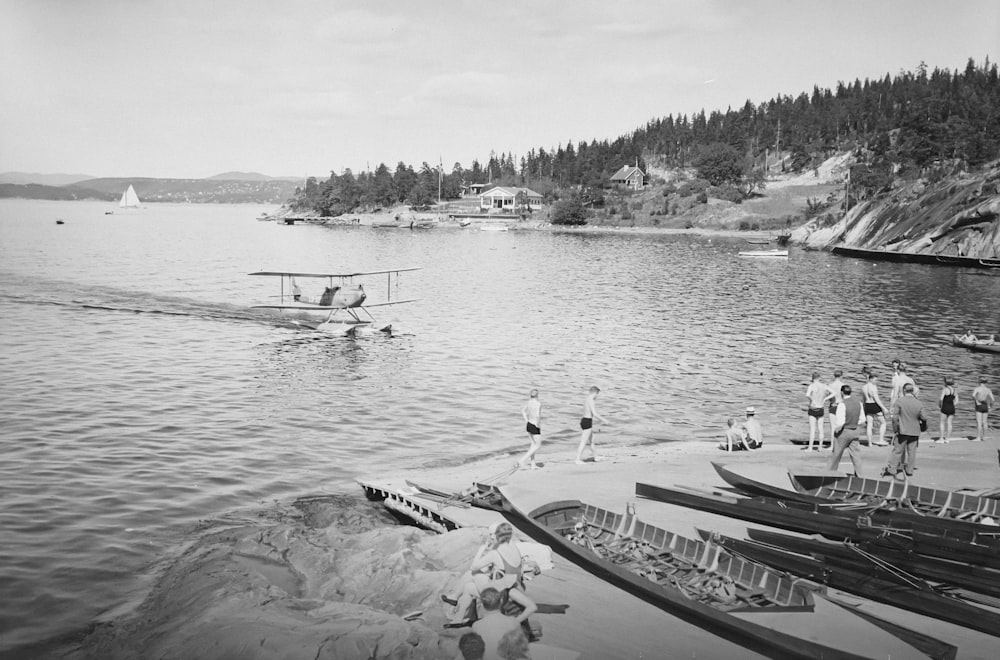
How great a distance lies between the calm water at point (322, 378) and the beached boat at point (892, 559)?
10.9 meters

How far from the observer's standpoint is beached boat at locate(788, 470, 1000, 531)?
1462 centimetres

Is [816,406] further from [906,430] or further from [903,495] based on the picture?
[903,495]

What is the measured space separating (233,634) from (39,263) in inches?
3345

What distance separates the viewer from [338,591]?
13266mm

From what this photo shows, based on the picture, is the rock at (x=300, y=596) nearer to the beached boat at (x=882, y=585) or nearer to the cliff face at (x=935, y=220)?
the beached boat at (x=882, y=585)

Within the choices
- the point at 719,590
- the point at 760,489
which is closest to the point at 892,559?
the point at 719,590

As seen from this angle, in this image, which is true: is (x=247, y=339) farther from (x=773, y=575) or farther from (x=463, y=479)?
(x=773, y=575)

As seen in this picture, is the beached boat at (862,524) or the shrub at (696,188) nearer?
the beached boat at (862,524)

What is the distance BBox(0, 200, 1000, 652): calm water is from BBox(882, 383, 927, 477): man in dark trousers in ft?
23.6

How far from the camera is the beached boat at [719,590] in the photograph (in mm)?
10281

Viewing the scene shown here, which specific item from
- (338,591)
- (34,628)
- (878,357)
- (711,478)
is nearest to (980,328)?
(878,357)

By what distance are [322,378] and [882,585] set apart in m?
27.2

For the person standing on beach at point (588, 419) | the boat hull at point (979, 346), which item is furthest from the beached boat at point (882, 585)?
the boat hull at point (979, 346)

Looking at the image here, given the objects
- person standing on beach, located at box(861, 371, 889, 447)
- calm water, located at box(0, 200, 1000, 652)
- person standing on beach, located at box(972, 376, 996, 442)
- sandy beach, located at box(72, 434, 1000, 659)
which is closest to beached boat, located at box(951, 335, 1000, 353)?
calm water, located at box(0, 200, 1000, 652)
